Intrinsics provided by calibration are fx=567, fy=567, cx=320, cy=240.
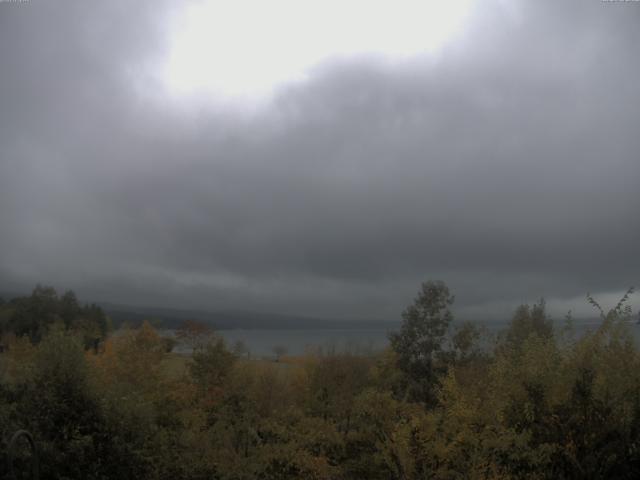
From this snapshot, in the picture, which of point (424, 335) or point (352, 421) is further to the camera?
point (424, 335)

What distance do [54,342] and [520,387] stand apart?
17024 mm

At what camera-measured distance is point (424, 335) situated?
137 feet

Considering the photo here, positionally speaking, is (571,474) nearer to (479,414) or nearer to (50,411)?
(479,414)

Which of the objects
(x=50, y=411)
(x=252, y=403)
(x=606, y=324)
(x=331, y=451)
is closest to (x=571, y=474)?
(x=606, y=324)

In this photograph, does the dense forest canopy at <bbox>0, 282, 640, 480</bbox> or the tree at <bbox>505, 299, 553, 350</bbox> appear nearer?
the dense forest canopy at <bbox>0, 282, 640, 480</bbox>

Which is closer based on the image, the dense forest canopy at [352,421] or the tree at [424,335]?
the dense forest canopy at [352,421]

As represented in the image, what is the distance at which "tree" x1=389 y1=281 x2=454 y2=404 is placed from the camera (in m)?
41.4

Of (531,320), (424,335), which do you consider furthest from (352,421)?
(531,320)

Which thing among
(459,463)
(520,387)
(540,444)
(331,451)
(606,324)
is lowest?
(331,451)

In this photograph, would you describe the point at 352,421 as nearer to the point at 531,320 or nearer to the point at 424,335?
the point at 424,335

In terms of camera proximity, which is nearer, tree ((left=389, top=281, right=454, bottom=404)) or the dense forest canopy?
the dense forest canopy

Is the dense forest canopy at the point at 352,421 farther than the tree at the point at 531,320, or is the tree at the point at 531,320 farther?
the tree at the point at 531,320

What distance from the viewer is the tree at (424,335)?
136 ft

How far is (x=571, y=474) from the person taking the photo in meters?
15.7
